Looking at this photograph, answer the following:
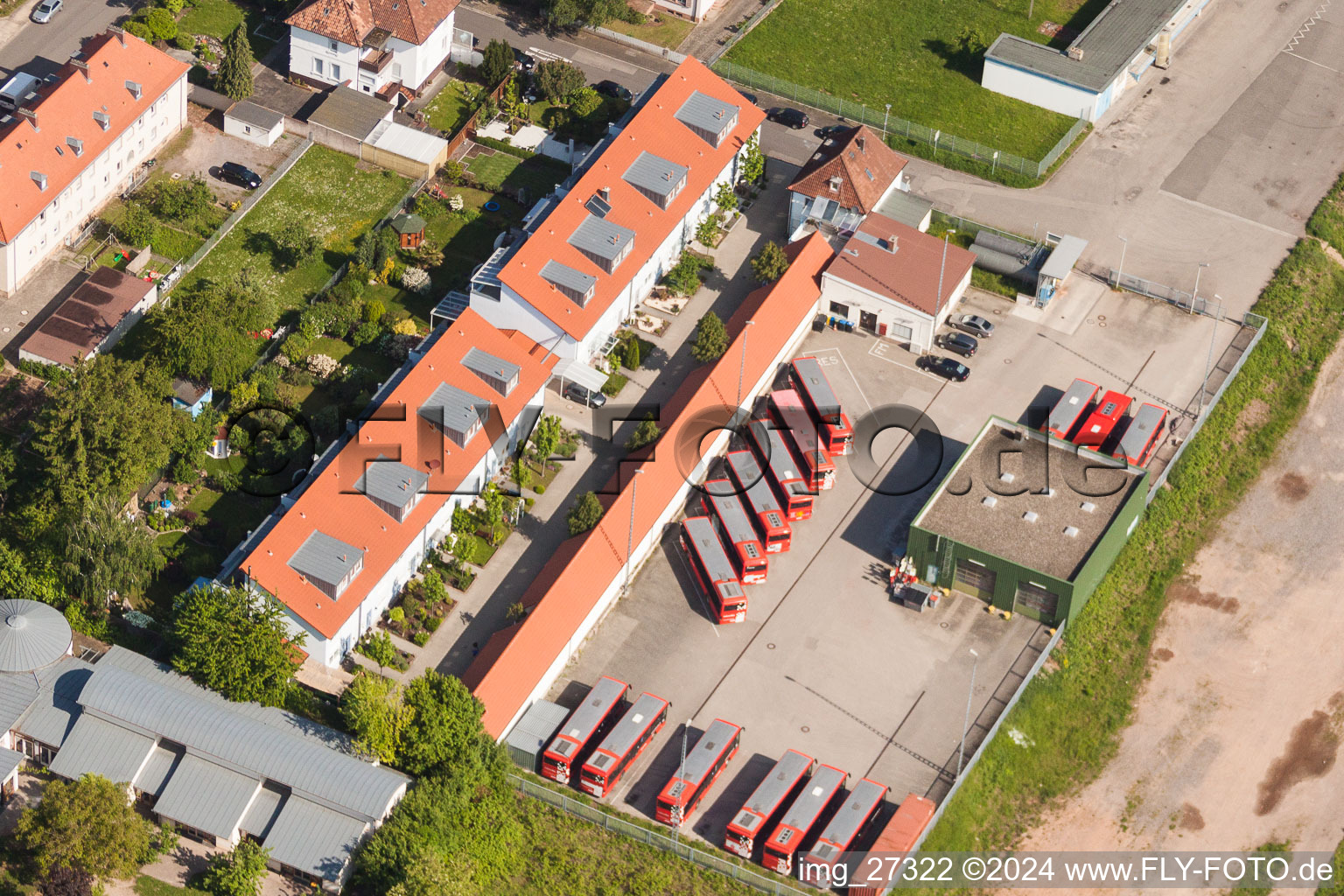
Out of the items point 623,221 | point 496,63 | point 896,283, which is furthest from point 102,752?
point 496,63

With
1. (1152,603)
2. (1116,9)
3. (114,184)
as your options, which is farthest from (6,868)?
(1116,9)

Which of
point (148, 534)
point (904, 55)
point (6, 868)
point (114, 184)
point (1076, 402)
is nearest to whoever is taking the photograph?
point (6, 868)

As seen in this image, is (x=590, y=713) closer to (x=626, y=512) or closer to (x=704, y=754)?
(x=704, y=754)

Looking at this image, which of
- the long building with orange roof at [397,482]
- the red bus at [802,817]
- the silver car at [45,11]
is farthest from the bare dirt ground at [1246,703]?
the silver car at [45,11]

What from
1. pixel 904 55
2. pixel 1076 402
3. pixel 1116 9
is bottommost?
pixel 1076 402

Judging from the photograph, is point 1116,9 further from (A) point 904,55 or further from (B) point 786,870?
(B) point 786,870

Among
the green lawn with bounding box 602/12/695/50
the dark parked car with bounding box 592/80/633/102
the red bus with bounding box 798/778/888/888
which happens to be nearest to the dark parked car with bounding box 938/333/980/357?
the dark parked car with bounding box 592/80/633/102

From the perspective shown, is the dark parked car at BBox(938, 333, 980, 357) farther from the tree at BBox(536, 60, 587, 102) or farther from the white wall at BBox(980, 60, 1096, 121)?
the tree at BBox(536, 60, 587, 102)

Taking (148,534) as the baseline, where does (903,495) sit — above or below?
above
